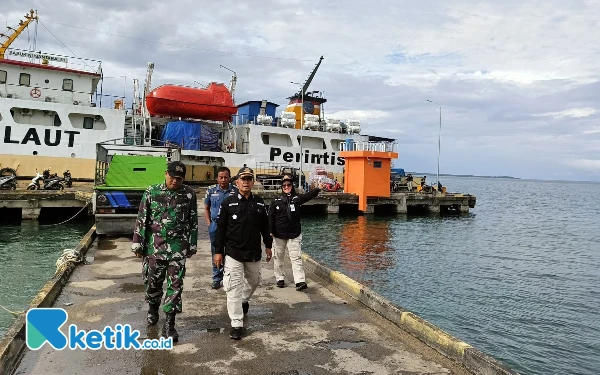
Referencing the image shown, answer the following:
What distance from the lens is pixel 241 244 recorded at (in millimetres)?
5133

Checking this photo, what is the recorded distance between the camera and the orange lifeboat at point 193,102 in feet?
94.1

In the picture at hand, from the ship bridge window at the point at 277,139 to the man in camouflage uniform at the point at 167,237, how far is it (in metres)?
27.9

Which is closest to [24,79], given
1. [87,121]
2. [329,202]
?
[87,121]

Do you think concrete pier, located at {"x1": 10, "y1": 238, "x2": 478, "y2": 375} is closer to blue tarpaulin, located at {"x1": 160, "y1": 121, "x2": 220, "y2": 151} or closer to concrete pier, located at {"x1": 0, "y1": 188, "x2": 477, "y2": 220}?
concrete pier, located at {"x1": 0, "y1": 188, "x2": 477, "y2": 220}

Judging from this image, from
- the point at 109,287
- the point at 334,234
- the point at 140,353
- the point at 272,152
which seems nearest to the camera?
the point at 140,353

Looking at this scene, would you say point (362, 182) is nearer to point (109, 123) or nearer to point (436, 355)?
point (109, 123)

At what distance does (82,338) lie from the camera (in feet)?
16.1

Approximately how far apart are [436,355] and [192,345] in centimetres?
259

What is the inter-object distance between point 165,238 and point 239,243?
32.0 inches

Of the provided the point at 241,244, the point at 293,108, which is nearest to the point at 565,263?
the point at 241,244

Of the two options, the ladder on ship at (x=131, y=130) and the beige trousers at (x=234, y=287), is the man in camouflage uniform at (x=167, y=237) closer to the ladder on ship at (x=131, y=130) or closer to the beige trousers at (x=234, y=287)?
the beige trousers at (x=234, y=287)

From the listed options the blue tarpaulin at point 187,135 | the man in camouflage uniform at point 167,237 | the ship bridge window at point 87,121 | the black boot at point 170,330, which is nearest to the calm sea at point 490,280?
the black boot at point 170,330

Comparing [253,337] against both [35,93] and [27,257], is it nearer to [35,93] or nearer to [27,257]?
[27,257]

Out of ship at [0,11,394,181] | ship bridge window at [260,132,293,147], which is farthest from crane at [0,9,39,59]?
ship bridge window at [260,132,293,147]
